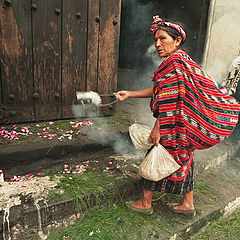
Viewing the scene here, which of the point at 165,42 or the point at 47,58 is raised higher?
the point at 165,42

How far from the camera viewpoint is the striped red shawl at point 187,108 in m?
1.78

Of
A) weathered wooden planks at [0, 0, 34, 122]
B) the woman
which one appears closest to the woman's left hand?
the woman

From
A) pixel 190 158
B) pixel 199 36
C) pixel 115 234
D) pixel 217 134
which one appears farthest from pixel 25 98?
pixel 199 36

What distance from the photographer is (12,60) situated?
2305 millimetres

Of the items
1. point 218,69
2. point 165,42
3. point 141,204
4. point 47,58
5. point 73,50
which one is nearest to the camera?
point 165,42

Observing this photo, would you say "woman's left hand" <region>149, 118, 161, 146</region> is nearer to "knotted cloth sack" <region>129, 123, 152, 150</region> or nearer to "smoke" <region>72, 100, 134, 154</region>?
"knotted cloth sack" <region>129, 123, 152, 150</region>

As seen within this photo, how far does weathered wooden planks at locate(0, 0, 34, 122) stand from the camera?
2.19 meters

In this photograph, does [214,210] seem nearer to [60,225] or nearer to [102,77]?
[60,225]

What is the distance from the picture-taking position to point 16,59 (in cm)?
232

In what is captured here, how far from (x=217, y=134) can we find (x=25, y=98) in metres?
1.96

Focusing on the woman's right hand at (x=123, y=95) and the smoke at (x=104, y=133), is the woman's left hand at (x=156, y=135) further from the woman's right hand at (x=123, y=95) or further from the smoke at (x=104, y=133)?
the smoke at (x=104, y=133)

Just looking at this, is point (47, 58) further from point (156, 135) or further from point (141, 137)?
point (156, 135)

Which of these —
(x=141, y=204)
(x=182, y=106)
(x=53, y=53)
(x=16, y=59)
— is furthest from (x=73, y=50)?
(x=141, y=204)

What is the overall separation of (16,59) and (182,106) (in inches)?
67.9
